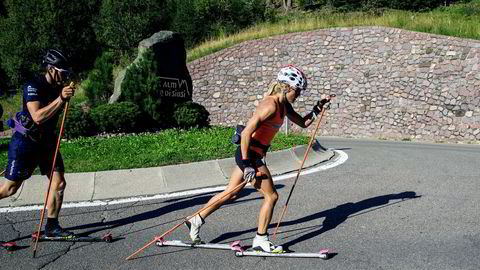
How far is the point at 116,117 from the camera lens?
13.6m

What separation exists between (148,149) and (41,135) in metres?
5.07

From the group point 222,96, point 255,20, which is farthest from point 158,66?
point 255,20

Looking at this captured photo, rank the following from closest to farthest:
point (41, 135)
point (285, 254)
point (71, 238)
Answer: point (285, 254), point (71, 238), point (41, 135)

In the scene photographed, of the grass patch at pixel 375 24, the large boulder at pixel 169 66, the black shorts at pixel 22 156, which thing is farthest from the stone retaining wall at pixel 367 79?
the black shorts at pixel 22 156

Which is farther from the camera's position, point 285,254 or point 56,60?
point 56,60

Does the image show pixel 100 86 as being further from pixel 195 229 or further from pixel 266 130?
pixel 266 130

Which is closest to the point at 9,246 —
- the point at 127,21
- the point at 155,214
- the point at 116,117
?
the point at 155,214

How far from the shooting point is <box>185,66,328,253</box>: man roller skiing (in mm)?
5402

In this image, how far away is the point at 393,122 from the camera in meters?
23.4

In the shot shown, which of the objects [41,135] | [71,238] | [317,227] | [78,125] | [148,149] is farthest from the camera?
[78,125]

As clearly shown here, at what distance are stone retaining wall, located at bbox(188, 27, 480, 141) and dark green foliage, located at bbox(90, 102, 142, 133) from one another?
12.9 m

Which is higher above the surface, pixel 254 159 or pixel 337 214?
pixel 254 159

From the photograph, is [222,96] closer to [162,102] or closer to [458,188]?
[162,102]

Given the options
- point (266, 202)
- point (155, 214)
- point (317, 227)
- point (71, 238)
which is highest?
point (266, 202)
